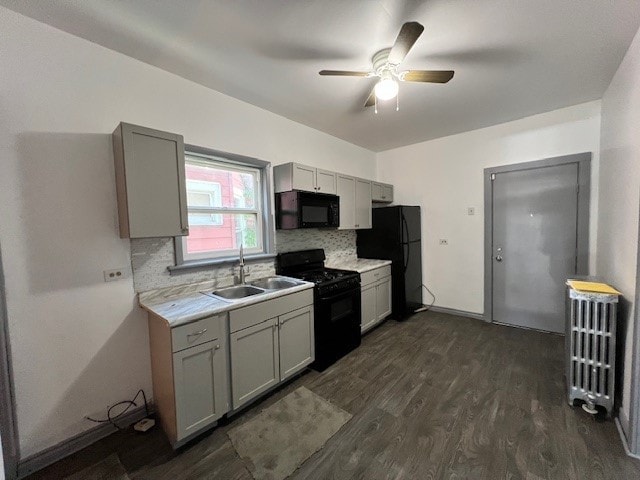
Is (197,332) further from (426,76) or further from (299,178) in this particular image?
(426,76)

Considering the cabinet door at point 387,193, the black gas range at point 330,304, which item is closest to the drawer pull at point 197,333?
the black gas range at point 330,304

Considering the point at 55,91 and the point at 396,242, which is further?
the point at 396,242

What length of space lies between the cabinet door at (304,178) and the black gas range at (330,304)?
0.79 metres

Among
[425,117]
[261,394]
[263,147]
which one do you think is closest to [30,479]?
[261,394]

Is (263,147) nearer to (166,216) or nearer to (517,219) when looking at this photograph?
(166,216)

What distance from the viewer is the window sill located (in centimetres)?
215

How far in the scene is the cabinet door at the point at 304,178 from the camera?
9.09 ft

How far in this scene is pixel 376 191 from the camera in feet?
13.3

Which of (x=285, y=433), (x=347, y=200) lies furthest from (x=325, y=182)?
(x=285, y=433)

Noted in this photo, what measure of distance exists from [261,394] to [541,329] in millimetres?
3554

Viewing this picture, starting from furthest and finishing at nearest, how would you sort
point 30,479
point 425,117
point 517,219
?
point 517,219 → point 425,117 → point 30,479

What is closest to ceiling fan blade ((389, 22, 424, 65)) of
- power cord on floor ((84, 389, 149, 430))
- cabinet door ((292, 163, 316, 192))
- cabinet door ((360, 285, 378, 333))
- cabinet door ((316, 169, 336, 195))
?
cabinet door ((292, 163, 316, 192))

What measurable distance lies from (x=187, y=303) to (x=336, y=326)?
148 cm

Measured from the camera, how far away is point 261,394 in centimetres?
216
